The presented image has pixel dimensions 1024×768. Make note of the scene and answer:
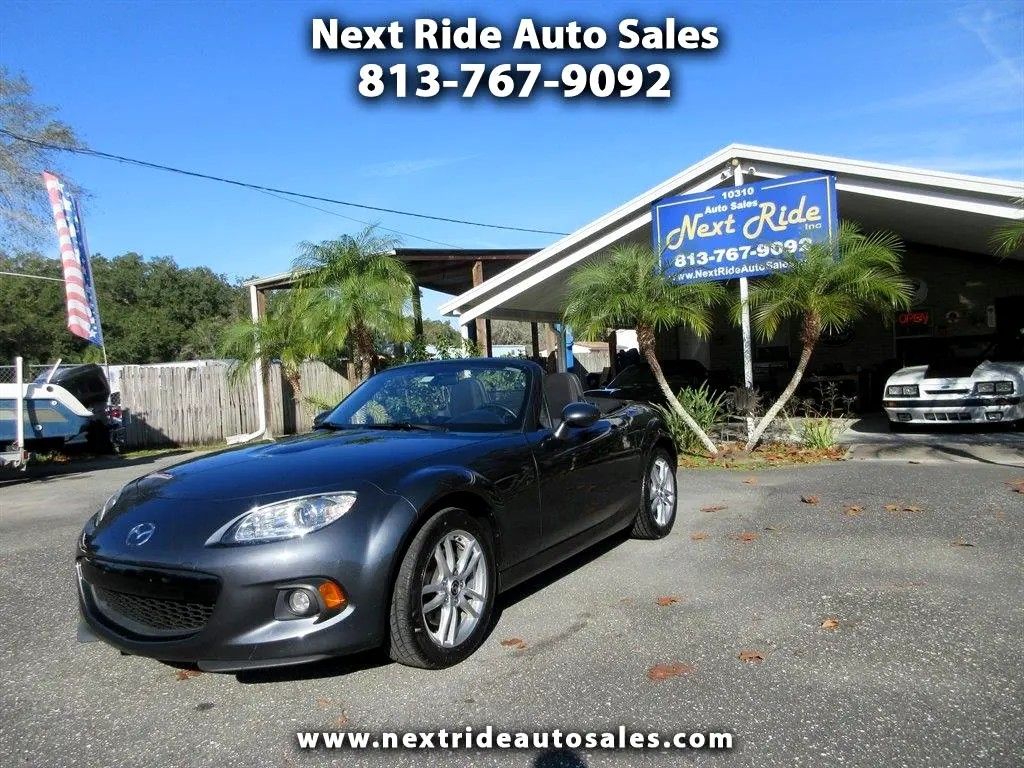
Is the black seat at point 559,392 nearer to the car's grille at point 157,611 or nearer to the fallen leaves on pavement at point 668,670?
the fallen leaves on pavement at point 668,670

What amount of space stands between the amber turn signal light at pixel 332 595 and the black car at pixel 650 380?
984 cm

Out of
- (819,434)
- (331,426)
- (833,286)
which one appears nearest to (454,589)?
(331,426)

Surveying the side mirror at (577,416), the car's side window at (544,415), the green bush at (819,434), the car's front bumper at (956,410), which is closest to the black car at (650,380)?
the green bush at (819,434)

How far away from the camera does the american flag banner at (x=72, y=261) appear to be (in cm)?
1428

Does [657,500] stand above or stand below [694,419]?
below

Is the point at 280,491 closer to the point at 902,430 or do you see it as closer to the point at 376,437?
the point at 376,437

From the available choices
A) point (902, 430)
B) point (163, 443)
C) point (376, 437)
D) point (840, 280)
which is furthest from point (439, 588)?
point (163, 443)

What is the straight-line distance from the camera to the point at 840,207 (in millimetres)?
13305

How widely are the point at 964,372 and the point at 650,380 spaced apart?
214 inches

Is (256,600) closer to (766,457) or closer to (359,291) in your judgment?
(766,457)

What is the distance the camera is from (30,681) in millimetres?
3715

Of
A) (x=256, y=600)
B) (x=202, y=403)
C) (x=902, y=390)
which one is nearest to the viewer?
(x=256, y=600)

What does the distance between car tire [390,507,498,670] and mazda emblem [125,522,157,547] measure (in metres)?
1.05

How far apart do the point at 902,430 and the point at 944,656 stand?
30.9 ft
